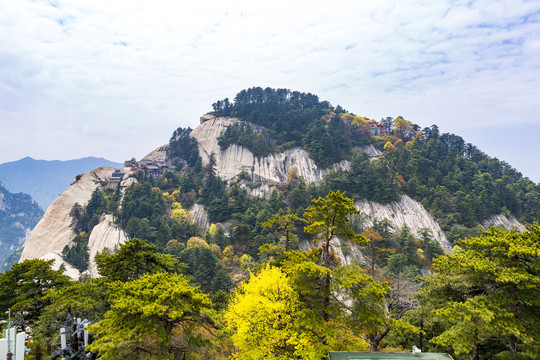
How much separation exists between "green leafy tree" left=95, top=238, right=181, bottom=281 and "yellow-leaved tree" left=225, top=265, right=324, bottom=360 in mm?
8903

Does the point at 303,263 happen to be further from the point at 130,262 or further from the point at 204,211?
the point at 204,211

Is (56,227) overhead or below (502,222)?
overhead

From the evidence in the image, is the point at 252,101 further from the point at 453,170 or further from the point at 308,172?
the point at 453,170

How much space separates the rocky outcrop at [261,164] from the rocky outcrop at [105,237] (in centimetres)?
3084

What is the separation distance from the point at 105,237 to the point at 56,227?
50.7 feet

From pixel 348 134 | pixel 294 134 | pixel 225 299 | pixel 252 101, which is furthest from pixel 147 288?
pixel 252 101

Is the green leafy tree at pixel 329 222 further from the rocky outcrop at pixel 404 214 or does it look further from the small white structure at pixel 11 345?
the rocky outcrop at pixel 404 214

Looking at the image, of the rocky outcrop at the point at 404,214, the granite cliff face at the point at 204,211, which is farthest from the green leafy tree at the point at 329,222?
the rocky outcrop at the point at 404,214

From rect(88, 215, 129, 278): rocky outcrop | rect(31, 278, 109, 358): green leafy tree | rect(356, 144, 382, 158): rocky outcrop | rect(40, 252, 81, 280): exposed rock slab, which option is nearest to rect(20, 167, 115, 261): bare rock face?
rect(40, 252, 81, 280): exposed rock slab

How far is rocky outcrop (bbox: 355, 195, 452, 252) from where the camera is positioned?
54919mm

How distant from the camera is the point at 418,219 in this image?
56031mm

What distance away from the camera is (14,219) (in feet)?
579

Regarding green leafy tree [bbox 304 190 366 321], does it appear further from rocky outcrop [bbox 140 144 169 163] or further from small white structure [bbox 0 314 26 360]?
rocky outcrop [bbox 140 144 169 163]

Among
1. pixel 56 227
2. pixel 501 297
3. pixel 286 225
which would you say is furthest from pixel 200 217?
pixel 501 297
